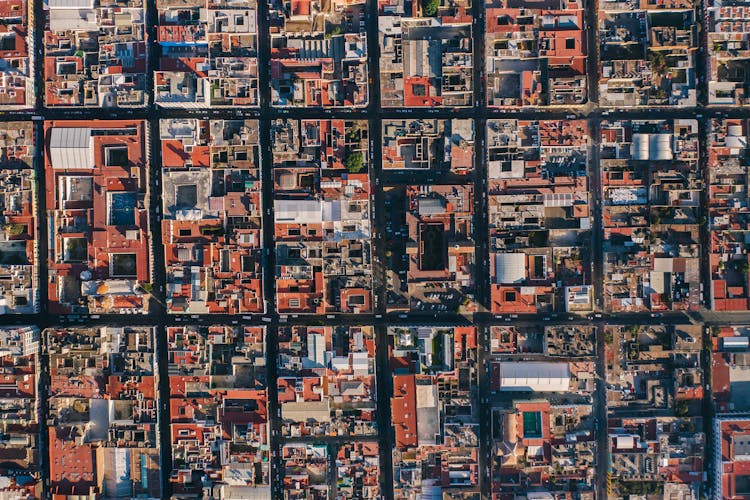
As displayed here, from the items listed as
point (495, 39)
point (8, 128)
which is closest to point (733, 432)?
point (495, 39)

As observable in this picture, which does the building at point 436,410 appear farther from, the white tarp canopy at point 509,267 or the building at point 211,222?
the building at point 211,222

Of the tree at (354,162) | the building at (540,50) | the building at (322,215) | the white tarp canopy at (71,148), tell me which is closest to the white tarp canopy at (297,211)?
the building at (322,215)

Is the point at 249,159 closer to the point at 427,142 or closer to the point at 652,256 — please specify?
the point at 427,142

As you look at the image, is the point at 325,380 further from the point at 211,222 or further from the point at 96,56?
the point at 96,56

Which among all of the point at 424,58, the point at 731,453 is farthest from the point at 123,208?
the point at 731,453

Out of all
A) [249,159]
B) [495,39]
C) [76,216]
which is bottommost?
[76,216]
